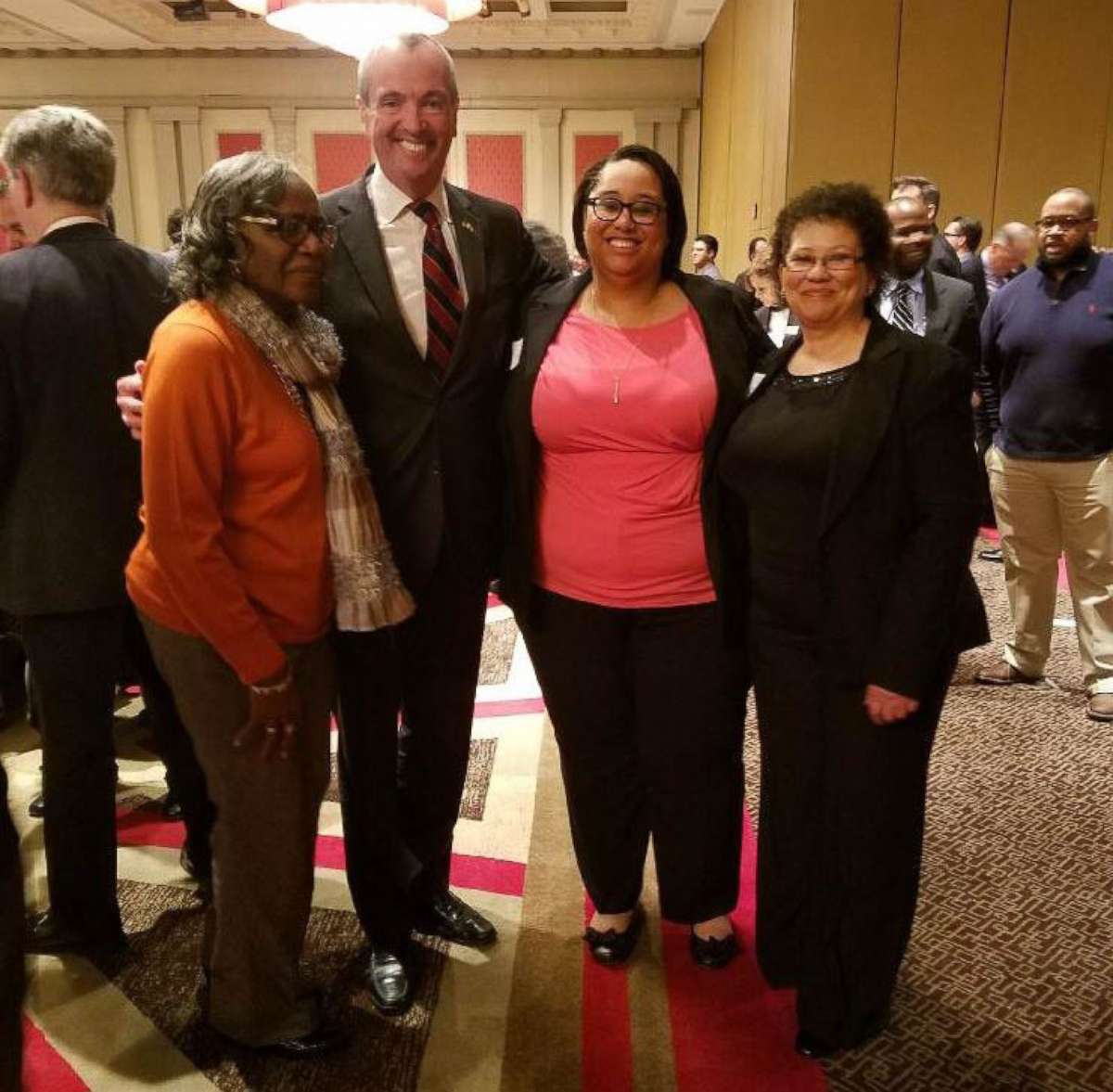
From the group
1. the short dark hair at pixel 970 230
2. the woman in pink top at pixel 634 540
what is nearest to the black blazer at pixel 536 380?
the woman in pink top at pixel 634 540

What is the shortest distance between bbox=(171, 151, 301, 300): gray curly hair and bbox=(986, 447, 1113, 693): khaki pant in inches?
112

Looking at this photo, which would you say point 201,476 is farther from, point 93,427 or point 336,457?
point 93,427

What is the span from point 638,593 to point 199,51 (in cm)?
1195

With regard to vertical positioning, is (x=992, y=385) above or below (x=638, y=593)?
above

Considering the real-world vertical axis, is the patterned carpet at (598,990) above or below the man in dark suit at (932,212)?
below

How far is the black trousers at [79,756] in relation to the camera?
1.99 meters

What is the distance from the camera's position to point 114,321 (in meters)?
1.96

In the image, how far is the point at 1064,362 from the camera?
3355 mm

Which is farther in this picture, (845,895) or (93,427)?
(93,427)

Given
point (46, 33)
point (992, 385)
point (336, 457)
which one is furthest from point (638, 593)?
point (46, 33)

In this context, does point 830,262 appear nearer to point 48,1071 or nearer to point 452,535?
point 452,535

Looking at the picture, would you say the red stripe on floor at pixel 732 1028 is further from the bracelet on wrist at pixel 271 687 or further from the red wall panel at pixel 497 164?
the red wall panel at pixel 497 164

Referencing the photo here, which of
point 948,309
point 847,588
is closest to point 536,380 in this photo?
point 847,588

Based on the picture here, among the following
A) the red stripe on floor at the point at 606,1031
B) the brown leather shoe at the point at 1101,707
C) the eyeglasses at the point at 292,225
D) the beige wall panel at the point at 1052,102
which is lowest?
the red stripe on floor at the point at 606,1031
